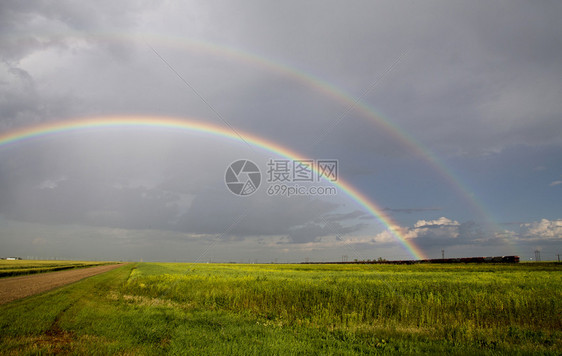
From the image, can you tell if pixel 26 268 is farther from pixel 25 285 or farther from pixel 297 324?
pixel 297 324

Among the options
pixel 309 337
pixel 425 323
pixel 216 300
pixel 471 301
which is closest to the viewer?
pixel 309 337

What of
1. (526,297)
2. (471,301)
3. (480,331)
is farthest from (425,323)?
(526,297)

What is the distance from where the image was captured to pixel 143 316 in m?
14.5

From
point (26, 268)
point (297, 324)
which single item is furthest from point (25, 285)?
point (26, 268)

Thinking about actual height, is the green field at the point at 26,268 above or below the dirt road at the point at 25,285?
below

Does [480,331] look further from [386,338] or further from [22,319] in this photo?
[22,319]

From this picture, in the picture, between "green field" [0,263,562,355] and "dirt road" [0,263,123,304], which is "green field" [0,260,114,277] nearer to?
"dirt road" [0,263,123,304]

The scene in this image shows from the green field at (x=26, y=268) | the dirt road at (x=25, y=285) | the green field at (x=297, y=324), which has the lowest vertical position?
the green field at (x=26, y=268)

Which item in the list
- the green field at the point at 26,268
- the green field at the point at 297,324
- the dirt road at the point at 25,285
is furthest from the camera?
the green field at the point at 26,268

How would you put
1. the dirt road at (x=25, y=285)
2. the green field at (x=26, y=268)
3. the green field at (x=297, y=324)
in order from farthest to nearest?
the green field at (x=26, y=268)
the dirt road at (x=25, y=285)
the green field at (x=297, y=324)

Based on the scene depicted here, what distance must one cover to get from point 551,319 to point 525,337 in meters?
5.19

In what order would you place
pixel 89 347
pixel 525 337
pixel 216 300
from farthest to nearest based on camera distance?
pixel 216 300 → pixel 525 337 → pixel 89 347

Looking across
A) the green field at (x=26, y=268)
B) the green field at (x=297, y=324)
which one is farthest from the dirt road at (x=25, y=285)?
the green field at (x=26, y=268)

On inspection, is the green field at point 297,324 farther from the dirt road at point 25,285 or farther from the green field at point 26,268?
the green field at point 26,268
